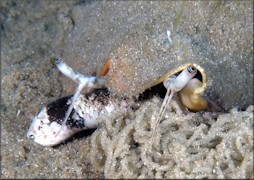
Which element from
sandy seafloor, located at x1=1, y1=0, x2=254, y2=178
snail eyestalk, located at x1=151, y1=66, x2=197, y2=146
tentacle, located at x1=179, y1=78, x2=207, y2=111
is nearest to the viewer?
sandy seafloor, located at x1=1, y1=0, x2=254, y2=178

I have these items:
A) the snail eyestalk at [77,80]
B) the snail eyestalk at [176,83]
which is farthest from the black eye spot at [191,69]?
the snail eyestalk at [77,80]

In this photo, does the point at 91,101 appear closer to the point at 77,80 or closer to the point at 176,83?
the point at 77,80

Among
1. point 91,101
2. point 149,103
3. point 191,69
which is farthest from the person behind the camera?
point 91,101

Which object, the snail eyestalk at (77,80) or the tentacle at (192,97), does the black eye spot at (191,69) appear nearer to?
the tentacle at (192,97)

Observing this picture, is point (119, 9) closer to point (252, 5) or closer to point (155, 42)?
point (155, 42)

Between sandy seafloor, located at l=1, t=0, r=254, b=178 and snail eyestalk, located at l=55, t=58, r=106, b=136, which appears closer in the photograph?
sandy seafloor, located at l=1, t=0, r=254, b=178

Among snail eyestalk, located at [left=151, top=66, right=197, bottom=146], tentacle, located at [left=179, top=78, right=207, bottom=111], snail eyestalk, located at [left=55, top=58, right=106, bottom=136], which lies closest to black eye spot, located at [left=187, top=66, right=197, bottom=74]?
Result: snail eyestalk, located at [left=151, top=66, right=197, bottom=146]

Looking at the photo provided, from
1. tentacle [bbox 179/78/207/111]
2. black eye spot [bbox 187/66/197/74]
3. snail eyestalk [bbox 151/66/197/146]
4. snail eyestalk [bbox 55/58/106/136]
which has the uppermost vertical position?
snail eyestalk [bbox 55/58/106/136]

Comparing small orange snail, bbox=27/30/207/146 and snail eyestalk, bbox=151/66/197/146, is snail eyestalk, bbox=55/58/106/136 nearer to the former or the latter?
small orange snail, bbox=27/30/207/146

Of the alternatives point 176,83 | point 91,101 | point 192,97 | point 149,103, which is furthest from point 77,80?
point 192,97
